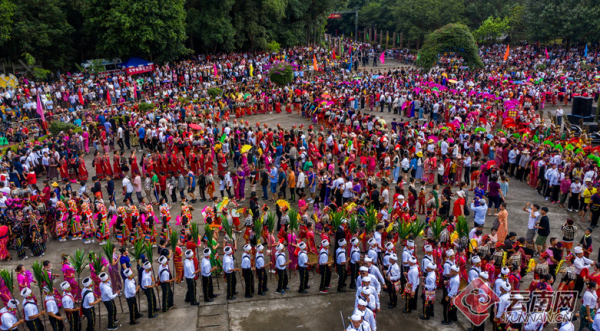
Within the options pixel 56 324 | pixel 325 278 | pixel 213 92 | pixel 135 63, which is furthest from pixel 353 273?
pixel 135 63

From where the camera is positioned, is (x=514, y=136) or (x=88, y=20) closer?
(x=514, y=136)

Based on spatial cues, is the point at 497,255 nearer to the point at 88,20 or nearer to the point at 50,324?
the point at 50,324

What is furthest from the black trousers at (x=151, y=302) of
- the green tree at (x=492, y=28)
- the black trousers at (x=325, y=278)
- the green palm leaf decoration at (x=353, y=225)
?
the green tree at (x=492, y=28)

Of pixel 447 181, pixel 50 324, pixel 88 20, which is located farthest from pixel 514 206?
pixel 88 20

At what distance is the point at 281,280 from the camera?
31.5 feet

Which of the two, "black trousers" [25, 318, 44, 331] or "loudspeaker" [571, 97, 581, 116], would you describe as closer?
"black trousers" [25, 318, 44, 331]

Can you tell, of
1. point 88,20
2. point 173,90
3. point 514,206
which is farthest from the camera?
point 88,20

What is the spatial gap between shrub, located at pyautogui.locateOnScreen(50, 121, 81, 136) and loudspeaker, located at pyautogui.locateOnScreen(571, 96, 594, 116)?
24495 mm

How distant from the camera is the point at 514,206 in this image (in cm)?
1387

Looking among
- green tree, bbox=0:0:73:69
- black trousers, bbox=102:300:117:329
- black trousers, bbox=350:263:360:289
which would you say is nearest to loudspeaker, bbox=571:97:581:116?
black trousers, bbox=350:263:360:289

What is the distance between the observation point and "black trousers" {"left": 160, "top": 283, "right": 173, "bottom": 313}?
890 centimetres

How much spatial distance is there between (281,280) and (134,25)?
26.3m

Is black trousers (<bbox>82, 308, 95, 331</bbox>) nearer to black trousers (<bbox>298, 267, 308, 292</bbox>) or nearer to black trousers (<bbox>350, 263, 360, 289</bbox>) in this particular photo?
black trousers (<bbox>298, 267, 308, 292</bbox>)

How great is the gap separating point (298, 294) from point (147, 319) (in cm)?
313
